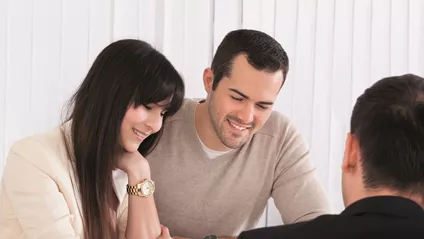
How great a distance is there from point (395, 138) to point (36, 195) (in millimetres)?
939

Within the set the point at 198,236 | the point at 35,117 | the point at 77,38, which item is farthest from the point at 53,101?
the point at 198,236

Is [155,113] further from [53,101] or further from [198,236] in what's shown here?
[53,101]

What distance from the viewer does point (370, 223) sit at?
1.10 metres

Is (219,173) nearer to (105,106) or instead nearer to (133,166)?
(133,166)

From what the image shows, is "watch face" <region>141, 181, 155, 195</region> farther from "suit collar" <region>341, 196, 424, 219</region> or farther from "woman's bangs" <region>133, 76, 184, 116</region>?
"suit collar" <region>341, 196, 424, 219</region>

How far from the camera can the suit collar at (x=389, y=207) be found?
1.10m

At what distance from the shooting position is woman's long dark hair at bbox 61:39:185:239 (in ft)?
5.80

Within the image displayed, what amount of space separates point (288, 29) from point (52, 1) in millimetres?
1008

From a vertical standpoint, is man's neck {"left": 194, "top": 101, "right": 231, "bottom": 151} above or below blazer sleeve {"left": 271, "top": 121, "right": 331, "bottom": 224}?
above

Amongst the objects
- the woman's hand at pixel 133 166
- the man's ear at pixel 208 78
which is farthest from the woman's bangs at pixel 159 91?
the man's ear at pixel 208 78

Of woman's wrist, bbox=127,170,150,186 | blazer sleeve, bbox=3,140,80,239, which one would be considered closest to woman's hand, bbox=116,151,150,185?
woman's wrist, bbox=127,170,150,186

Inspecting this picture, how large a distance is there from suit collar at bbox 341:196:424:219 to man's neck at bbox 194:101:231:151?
1065mm

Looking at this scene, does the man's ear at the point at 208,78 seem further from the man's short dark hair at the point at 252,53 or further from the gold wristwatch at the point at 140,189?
the gold wristwatch at the point at 140,189

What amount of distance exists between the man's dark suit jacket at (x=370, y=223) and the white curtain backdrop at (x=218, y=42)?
1754 mm
